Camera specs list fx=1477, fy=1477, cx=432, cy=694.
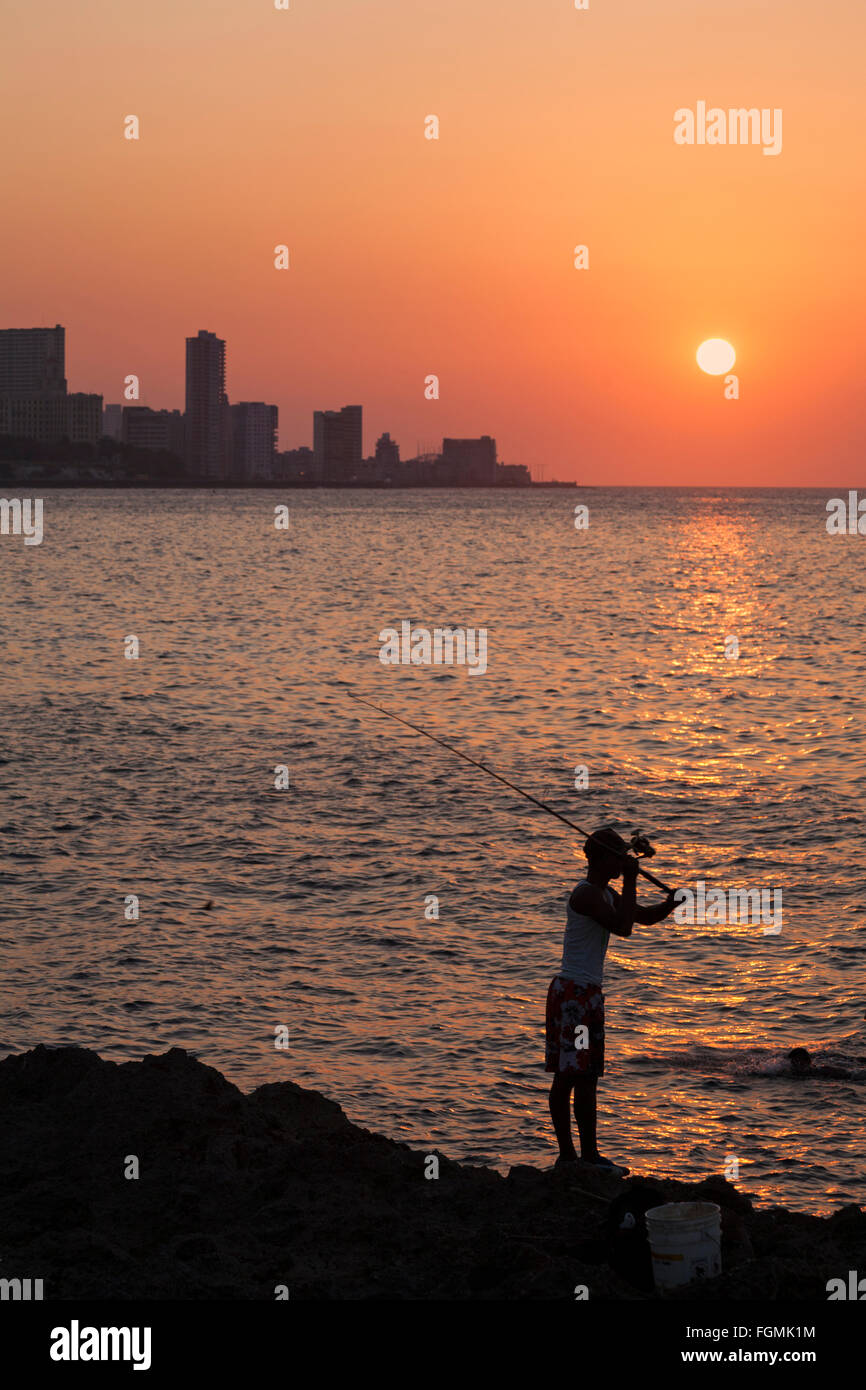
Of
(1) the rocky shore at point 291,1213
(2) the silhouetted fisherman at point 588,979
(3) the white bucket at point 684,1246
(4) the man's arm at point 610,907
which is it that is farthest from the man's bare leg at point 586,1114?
(3) the white bucket at point 684,1246

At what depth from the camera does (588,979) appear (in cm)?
784

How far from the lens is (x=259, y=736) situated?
2562cm

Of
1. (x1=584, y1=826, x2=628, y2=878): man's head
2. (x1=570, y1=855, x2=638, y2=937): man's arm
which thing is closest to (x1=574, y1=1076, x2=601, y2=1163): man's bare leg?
(x1=570, y1=855, x2=638, y2=937): man's arm

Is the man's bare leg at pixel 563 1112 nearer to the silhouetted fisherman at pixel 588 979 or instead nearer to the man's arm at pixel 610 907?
the silhouetted fisherman at pixel 588 979

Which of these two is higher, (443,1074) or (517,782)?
(517,782)

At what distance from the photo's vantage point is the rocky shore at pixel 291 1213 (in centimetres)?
632

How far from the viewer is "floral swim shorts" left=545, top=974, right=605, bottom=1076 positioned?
7785mm

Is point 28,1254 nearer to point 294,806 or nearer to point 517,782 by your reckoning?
Result: point 294,806

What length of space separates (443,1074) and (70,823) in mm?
9183

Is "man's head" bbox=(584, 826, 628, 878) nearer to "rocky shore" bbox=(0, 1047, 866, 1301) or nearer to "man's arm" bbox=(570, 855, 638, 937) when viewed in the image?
"man's arm" bbox=(570, 855, 638, 937)

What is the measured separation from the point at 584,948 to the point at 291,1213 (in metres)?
2.02

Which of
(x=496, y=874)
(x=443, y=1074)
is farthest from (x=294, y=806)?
(x=443, y=1074)

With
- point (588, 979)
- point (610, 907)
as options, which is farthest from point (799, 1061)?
point (610, 907)

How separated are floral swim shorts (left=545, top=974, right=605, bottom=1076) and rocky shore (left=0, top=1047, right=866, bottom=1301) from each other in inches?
22.0
